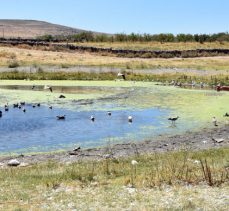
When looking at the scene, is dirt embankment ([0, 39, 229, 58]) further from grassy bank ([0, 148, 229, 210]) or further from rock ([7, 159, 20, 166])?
grassy bank ([0, 148, 229, 210])

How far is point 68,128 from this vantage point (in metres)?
23.0

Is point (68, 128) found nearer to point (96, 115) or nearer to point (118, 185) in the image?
point (96, 115)

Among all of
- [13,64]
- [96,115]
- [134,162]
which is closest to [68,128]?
[96,115]

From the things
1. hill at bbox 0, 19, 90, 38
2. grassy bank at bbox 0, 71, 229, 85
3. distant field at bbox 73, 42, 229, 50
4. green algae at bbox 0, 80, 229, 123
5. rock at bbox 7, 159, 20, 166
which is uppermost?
hill at bbox 0, 19, 90, 38

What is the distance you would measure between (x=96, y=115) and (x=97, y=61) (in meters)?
33.0

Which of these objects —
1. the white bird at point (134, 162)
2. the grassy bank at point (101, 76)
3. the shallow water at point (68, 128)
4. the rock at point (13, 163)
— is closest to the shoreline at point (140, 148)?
the rock at point (13, 163)

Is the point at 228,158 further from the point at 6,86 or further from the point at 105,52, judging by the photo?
the point at 105,52

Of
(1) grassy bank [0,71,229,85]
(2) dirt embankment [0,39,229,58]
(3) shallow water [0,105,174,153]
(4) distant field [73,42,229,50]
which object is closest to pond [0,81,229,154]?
(3) shallow water [0,105,174,153]

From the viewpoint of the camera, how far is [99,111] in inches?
1107

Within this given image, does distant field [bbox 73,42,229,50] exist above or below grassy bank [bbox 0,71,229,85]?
above

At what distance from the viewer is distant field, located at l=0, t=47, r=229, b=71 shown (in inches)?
2217

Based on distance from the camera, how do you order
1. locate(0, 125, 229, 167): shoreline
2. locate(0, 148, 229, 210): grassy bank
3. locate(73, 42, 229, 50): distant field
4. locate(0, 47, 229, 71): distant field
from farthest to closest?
locate(73, 42, 229, 50): distant field
locate(0, 47, 229, 71): distant field
locate(0, 125, 229, 167): shoreline
locate(0, 148, 229, 210): grassy bank

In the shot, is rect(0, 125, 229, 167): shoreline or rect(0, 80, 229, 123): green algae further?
rect(0, 80, 229, 123): green algae

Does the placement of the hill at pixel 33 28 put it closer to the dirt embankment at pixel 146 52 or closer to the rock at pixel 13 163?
the dirt embankment at pixel 146 52
